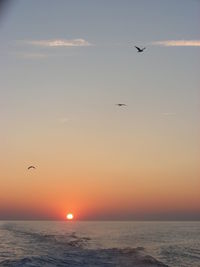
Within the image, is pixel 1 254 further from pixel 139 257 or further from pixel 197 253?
pixel 197 253

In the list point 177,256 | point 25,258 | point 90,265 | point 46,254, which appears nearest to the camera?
point 90,265

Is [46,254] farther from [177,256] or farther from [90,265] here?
[177,256]

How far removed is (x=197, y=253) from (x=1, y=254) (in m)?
16.0

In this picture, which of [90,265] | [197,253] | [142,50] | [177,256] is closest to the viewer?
[142,50]

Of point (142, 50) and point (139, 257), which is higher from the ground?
point (142, 50)

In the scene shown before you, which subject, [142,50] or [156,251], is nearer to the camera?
[142,50]

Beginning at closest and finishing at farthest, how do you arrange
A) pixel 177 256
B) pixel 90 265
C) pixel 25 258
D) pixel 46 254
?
1. pixel 90 265
2. pixel 25 258
3. pixel 46 254
4. pixel 177 256

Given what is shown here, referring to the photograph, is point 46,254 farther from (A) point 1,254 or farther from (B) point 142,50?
(B) point 142,50

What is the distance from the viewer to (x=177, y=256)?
3594cm

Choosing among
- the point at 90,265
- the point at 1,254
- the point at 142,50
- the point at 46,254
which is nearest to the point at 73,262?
the point at 90,265

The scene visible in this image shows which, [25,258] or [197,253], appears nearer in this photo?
[25,258]

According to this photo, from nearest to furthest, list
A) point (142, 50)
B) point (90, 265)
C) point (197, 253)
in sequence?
1. point (142, 50)
2. point (90, 265)
3. point (197, 253)

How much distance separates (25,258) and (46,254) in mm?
3074

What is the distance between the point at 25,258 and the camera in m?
29.5
